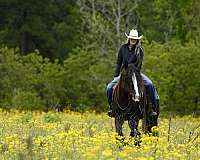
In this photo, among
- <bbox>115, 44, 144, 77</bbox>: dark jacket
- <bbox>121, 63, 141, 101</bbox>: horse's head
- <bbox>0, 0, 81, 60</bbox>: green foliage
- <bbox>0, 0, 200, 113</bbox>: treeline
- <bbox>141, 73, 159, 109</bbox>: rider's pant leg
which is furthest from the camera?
<bbox>0, 0, 81, 60</bbox>: green foliage

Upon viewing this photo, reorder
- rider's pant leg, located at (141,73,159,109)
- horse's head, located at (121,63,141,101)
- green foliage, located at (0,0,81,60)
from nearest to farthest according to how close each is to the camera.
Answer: horse's head, located at (121,63,141,101) < rider's pant leg, located at (141,73,159,109) < green foliage, located at (0,0,81,60)

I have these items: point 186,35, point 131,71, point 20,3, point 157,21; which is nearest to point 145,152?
point 131,71

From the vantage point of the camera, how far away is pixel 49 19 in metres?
55.9

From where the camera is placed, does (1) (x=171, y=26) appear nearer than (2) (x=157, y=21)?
Yes

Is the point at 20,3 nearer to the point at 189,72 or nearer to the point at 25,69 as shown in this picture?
the point at 25,69

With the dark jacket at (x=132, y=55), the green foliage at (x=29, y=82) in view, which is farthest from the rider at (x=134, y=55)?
the green foliage at (x=29, y=82)

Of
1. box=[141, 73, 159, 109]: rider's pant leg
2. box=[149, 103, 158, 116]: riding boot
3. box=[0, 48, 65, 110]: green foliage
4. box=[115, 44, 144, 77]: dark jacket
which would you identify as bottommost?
box=[0, 48, 65, 110]: green foliage

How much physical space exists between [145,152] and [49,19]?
46.8 meters

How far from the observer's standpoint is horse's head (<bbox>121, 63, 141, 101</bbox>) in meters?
12.7

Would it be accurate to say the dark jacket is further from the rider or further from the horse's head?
the horse's head

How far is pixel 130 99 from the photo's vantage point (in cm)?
A: 1291

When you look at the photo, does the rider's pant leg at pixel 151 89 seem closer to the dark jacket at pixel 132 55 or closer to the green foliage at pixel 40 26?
the dark jacket at pixel 132 55

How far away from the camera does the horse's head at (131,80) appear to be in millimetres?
12711

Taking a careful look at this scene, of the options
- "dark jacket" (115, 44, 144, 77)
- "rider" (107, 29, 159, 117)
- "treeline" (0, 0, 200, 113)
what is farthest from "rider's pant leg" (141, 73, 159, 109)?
"treeline" (0, 0, 200, 113)
